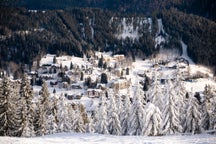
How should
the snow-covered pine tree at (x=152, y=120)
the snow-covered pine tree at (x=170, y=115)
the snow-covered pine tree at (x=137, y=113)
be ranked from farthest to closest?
1. the snow-covered pine tree at (x=137, y=113)
2. the snow-covered pine tree at (x=170, y=115)
3. the snow-covered pine tree at (x=152, y=120)

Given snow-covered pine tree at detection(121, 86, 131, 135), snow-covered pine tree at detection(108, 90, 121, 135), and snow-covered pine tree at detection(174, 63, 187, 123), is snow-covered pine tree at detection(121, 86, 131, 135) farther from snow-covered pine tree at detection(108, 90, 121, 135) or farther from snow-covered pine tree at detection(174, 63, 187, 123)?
snow-covered pine tree at detection(174, 63, 187, 123)

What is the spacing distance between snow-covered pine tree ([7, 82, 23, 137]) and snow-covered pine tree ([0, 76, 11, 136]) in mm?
468

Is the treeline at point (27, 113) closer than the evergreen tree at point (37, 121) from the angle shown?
Yes

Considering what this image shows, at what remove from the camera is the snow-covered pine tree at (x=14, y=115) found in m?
57.1

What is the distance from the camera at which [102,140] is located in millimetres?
36875

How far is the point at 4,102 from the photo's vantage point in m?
56.1

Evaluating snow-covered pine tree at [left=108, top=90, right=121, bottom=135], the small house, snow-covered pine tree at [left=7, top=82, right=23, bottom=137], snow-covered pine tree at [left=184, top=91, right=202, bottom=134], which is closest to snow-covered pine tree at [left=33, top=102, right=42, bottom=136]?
snow-covered pine tree at [left=7, top=82, right=23, bottom=137]

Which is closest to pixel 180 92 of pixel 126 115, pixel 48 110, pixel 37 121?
pixel 126 115

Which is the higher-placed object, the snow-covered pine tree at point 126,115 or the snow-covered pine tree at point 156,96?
the snow-covered pine tree at point 156,96

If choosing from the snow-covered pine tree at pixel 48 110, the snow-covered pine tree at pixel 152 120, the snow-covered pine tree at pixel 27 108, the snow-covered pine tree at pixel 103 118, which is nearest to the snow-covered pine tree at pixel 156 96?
the snow-covered pine tree at pixel 152 120

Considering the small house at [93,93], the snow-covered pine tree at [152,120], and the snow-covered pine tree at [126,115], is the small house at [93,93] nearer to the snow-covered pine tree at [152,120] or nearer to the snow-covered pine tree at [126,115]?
the snow-covered pine tree at [126,115]

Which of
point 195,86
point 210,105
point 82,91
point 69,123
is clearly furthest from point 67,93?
point 210,105

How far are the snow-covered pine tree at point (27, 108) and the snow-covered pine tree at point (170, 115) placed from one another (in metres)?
20.3

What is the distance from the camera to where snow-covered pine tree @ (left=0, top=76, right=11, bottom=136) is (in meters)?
55.9
